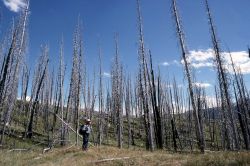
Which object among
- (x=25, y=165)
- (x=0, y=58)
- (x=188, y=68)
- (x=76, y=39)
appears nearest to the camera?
(x=25, y=165)

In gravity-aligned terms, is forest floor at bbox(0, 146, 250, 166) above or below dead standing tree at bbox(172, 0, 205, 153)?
below

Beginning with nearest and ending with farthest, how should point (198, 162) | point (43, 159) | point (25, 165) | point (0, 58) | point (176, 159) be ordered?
point (198, 162)
point (176, 159)
point (25, 165)
point (43, 159)
point (0, 58)

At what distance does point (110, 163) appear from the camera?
45.1ft

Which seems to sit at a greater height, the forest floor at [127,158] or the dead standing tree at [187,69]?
the dead standing tree at [187,69]

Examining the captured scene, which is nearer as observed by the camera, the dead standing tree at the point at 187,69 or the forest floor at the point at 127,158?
the forest floor at the point at 127,158

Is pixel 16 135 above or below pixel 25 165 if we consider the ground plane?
above

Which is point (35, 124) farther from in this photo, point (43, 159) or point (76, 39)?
point (43, 159)

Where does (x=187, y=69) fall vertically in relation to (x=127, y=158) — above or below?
above

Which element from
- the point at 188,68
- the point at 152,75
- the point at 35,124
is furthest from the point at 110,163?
the point at 35,124

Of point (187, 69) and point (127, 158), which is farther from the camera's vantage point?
point (187, 69)

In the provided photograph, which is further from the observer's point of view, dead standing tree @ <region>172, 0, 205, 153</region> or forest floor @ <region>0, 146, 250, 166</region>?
dead standing tree @ <region>172, 0, 205, 153</region>

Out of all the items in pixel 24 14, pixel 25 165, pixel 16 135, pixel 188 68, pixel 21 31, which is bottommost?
pixel 25 165

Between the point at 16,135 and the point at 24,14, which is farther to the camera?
the point at 16,135

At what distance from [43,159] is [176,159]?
25.4 ft
